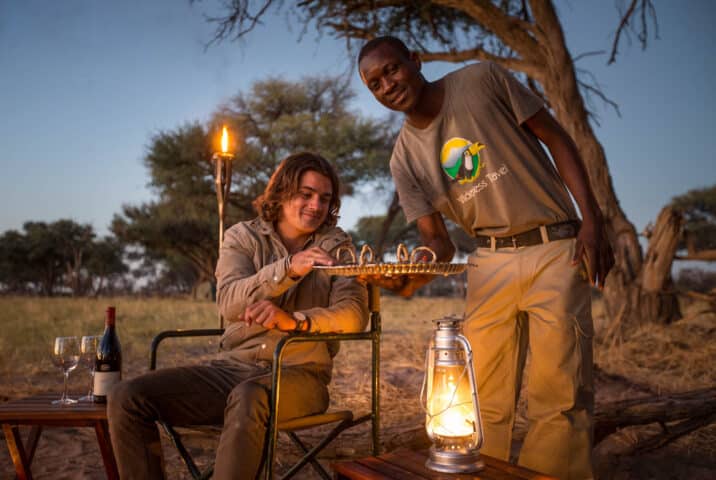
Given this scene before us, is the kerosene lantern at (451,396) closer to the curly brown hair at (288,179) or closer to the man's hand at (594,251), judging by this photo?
the man's hand at (594,251)

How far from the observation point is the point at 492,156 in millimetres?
2158

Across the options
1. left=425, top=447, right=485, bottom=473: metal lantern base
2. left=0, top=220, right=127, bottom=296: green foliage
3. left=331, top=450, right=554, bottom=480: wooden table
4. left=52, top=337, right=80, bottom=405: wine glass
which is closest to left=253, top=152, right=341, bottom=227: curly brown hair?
left=52, top=337, right=80, bottom=405: wine glass

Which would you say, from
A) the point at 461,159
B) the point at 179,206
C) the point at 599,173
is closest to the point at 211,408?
the point at 461,159

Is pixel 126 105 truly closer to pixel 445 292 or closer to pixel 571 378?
pixel 571 378

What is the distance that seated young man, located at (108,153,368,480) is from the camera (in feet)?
6.41

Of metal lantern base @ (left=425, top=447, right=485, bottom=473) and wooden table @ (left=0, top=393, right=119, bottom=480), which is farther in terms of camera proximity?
wooden table @ (left=0, top=393, right=119, bottom=480)

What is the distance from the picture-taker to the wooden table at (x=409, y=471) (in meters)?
1.53

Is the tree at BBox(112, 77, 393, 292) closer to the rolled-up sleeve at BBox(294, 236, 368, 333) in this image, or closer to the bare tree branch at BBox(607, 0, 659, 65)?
the bare tree branch at BBox(607, 0, 659, 65)

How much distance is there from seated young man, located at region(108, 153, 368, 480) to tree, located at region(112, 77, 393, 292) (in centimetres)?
1390

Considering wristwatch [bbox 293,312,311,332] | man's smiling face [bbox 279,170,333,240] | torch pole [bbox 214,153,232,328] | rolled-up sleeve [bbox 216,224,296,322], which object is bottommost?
wristwatch [bbox 293,312,311,332]

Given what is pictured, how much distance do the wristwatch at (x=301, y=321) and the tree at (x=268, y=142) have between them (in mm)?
14327

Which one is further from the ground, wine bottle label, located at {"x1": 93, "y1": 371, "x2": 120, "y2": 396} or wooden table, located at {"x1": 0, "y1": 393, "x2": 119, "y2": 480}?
wine bottle label, located at {"x1": 93, "y1": 371, "x2": 120, "y2": 396}

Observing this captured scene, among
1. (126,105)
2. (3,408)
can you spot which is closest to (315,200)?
(3,408)

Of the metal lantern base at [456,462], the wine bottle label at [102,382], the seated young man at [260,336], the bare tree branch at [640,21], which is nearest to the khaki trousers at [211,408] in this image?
the seated young man at [260,336]
